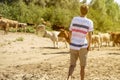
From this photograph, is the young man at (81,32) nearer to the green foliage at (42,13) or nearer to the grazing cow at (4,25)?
the grazing cow at (4,25)

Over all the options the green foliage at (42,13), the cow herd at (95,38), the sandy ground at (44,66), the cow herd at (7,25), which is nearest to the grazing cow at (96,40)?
the cow herd at (95,38)

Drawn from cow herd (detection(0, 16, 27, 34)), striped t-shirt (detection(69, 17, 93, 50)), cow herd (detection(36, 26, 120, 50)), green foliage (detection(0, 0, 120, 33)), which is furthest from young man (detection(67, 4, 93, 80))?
green foliage (detection(0, 0, 120, 33))

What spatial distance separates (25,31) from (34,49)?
11.2 m

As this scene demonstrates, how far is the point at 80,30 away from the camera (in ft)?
36.2

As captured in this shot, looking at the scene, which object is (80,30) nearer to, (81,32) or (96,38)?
(81,32)

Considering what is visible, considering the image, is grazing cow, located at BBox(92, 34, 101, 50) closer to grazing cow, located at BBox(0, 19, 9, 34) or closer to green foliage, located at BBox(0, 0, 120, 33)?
grazing cow, located at BBox(0, 19, 9, 34)

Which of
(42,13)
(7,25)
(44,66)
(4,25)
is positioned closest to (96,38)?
(44,66)

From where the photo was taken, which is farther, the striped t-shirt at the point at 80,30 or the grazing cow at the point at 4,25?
the grazing cow at the point at 4,25

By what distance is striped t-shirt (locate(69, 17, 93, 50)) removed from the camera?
1100cm

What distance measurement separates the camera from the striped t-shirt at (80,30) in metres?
11.0

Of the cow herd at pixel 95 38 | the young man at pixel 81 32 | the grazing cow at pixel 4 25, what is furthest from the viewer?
the grazing cow at pixel 4 25

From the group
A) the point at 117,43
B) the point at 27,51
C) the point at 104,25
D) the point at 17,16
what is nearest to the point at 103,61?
the point at 27,51

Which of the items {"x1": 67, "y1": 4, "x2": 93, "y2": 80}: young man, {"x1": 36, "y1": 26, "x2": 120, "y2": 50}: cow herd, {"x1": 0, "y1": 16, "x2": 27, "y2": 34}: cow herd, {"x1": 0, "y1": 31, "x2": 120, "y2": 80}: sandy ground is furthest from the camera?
{"x1": 0, "y1": 16, "x2": 27, "y2": 34}: cow herd

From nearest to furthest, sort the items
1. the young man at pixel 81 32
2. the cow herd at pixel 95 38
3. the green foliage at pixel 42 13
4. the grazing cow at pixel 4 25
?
the young man at pixel 81 32 → the cow herd at pixel 95 38 → the grazing cow at pixel 4 25 → the green foliage at pixel 42 13
